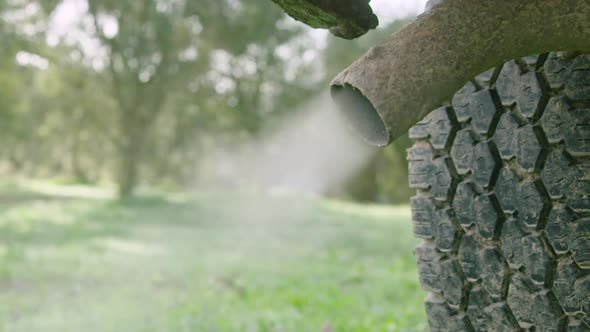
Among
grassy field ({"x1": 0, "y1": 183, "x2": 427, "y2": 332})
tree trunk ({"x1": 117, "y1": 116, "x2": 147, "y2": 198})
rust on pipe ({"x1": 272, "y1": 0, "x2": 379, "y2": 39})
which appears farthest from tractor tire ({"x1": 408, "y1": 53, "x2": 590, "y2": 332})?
tree trunk ({"x1": 117, "y1": 116, "x2": 147, "y2": 198})

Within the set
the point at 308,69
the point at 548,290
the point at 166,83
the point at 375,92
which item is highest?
the point at 308,69

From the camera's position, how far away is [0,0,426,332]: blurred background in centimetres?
584

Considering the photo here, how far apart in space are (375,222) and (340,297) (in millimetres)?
8818

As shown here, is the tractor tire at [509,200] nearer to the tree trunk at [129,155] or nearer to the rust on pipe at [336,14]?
the rust on pipe at [336,14]

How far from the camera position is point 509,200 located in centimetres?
184

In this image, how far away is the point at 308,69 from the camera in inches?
1026

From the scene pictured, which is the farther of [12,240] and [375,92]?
[12,240]

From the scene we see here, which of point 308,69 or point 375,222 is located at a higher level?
point 308,69

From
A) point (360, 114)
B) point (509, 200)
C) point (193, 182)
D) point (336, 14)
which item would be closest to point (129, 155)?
point (193, 182)

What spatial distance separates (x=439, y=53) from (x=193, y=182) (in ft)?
110

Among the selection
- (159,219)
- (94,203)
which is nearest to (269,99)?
(94,203)

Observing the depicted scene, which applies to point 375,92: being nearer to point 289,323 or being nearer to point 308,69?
point 289,323

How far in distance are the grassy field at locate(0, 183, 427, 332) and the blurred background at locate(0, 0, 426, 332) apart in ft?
0.10

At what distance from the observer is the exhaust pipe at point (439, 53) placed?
1.32 meters
